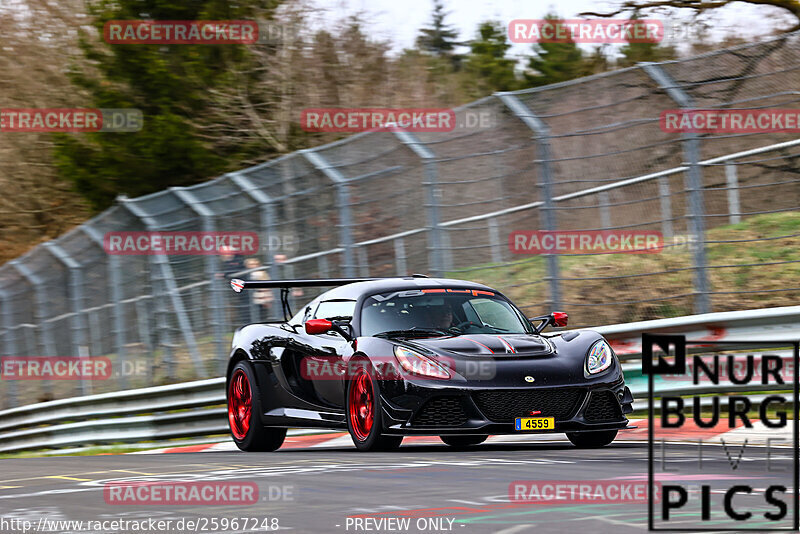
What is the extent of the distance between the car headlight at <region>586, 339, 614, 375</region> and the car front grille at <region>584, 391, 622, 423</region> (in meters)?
0.17

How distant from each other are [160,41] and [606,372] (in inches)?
763

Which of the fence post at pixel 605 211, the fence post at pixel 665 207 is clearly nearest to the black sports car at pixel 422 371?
the fence post at pixel 665 207

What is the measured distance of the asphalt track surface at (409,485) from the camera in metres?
5.20

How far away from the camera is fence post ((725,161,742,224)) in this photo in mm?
10720

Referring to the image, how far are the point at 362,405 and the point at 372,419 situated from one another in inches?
10.1

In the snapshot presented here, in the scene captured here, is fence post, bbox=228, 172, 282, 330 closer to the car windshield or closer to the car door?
the car door

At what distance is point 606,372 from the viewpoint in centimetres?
858

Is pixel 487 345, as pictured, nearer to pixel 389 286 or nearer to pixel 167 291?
pixel 389 286

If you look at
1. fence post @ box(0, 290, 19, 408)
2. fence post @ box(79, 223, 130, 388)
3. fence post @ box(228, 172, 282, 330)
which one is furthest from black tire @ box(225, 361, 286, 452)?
fence post @ box(0, 290, 19, 408)

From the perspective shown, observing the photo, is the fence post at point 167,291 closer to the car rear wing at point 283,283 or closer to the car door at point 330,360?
the car rear wing at point 283,283

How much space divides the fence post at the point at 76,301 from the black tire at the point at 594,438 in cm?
1045

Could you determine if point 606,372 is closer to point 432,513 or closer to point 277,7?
point 432,513

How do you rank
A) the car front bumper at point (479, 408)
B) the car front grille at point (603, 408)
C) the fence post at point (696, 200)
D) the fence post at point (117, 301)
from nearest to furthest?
the car front bumper at point (479, 408) → the car front grille at point (603, 408) → the fence post at point (696, 200) → the fence post at point (117, 301)

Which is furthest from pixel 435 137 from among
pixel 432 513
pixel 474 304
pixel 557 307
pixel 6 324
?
pixel 6 324
